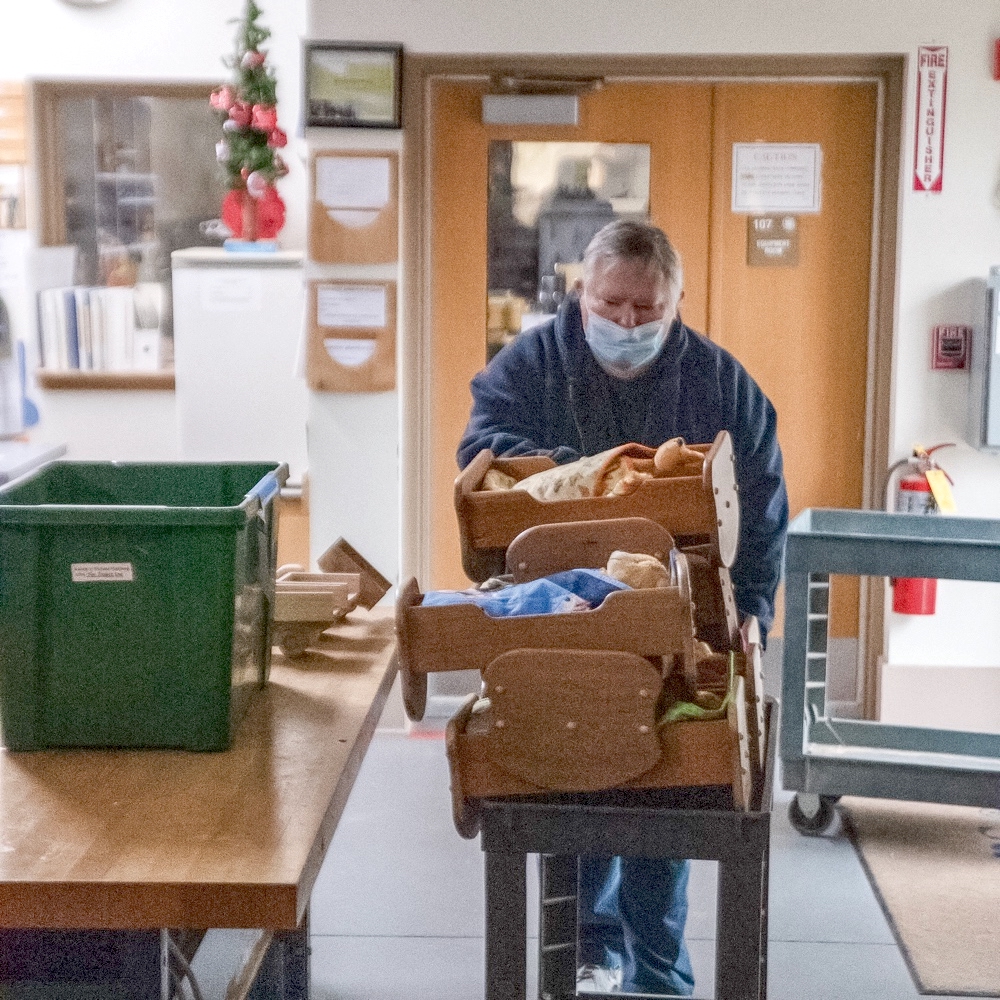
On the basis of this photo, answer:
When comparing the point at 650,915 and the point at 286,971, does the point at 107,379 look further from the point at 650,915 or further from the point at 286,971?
the point at 650,915

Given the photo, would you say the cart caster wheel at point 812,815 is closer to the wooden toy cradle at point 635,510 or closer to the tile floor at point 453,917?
the tile floor at point 453,917

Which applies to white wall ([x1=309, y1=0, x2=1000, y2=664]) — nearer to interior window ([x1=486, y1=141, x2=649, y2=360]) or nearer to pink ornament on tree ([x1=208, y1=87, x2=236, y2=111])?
interior window ([x1=486, y1=141, x2=649, y2=360])

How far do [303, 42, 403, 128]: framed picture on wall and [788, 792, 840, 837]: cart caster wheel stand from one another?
2289 millimetres

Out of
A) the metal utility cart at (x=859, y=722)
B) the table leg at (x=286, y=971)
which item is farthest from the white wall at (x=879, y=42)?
the table leg at (x=286, y=971)

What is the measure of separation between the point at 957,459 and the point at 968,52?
1.21m

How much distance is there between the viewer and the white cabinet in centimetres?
488

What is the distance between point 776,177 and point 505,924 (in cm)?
321

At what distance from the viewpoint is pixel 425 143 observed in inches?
173

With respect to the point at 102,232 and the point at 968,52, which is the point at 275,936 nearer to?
the point at 968,52

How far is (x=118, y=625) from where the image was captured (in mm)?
1739

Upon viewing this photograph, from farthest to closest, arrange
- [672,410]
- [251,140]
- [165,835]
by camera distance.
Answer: [251,140], [672,410], [165,835]

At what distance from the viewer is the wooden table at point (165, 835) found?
137 cm

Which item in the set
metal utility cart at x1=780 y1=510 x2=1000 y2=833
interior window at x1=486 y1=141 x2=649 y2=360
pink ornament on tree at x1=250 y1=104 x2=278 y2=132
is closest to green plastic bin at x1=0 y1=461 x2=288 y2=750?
metal utility cart at x1=780 y1=510 x2=1000 y2=833

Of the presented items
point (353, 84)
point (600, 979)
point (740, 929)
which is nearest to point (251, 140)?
point (353, 84)
